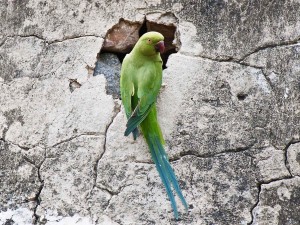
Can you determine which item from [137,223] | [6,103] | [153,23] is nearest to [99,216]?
[137,223]

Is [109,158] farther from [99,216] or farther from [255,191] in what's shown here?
[255,191]

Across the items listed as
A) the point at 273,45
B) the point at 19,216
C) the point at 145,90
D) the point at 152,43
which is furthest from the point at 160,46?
the point at 19,216

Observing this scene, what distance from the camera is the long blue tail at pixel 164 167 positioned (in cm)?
355

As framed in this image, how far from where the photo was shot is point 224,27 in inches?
152

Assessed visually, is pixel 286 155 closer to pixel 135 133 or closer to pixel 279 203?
pixel 279 203

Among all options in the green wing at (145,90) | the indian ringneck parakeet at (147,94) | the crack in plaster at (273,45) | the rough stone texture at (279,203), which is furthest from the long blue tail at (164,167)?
the crack in plaster at (273,45)

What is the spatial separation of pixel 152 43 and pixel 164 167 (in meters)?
0.60

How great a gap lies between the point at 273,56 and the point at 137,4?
2.42 feet

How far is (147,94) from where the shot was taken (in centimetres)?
364

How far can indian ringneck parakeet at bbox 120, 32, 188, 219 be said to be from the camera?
3566mm

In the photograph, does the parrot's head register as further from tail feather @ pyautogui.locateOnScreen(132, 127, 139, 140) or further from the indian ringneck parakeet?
tail feather @ pyautogui.locateOnScreen(132, 127, 139, 140)

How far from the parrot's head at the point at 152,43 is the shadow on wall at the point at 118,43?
0.18 meters

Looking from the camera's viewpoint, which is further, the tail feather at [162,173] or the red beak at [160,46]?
the red beak at [160,46]

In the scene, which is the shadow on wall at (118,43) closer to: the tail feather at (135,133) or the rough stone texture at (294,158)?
A: the tail feather at (135,133)
